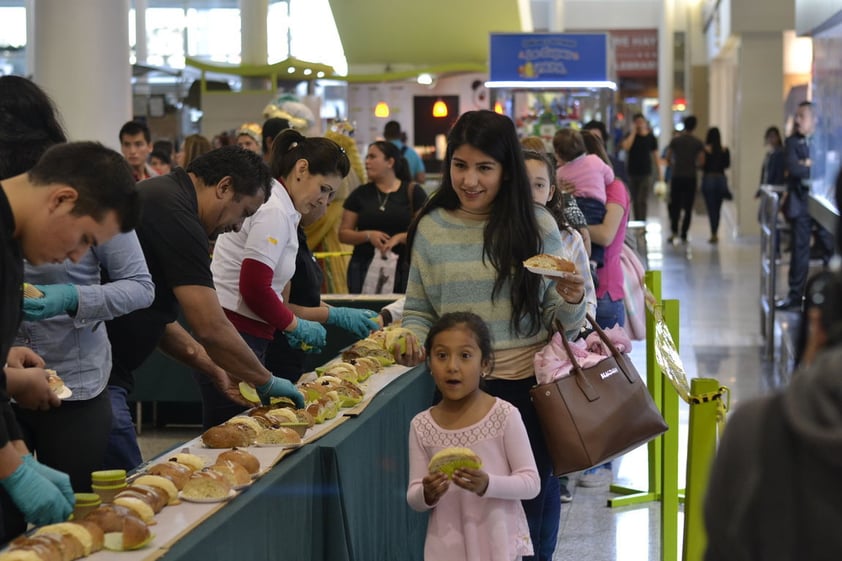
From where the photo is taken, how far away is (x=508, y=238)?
3.74 m

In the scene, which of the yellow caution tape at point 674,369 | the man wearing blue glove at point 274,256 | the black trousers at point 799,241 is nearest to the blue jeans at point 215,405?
the man wearing blue glove at point 274,256

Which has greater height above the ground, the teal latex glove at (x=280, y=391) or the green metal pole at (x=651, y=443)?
the teal latex glove at (x=280, y=391)

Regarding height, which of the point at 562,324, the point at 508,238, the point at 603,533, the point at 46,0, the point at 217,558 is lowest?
the point at 603,533

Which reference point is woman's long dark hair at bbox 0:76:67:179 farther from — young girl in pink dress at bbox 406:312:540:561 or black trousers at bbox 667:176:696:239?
black trousers at bbox 667:176:696:239

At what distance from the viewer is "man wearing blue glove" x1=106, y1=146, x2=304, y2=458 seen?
12.5ft

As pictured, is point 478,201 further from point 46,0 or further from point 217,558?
point 46,0

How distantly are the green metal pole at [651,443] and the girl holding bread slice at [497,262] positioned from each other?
2077mm

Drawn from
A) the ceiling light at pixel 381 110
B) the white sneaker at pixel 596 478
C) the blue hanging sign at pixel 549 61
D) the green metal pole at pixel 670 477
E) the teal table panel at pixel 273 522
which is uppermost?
the blue hanging sign at pixel 549 61

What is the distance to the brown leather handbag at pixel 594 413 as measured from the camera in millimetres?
3703

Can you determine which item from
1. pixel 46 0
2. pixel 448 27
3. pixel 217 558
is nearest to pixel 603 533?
pixel 217 558

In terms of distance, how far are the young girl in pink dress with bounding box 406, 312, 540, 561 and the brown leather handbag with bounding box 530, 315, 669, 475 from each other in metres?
0.24

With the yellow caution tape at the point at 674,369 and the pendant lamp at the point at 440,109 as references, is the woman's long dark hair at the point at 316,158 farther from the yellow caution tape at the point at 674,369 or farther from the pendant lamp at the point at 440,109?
the pendant lamp at the point at 440,109

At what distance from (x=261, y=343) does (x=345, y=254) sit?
4.29 metres

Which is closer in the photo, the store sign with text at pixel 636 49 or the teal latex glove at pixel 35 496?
the teal latex glove at pixel 35 496
